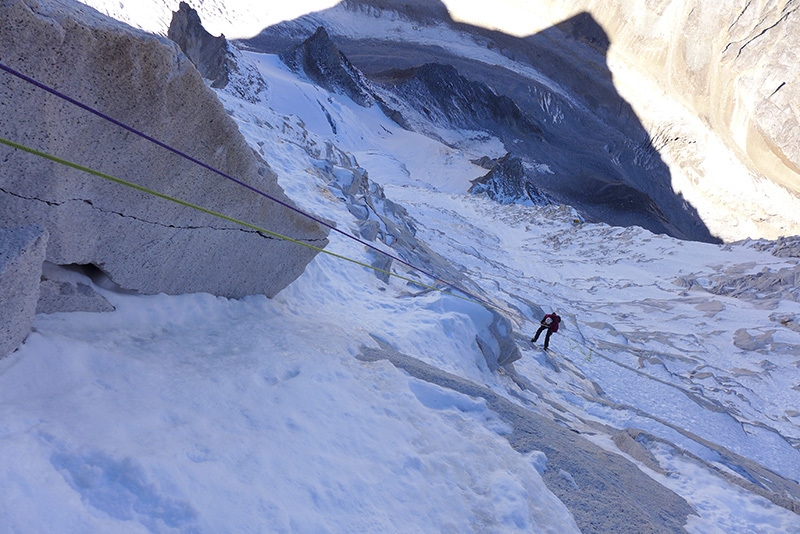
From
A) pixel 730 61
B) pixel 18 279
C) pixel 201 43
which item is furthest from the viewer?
pixel 730 61

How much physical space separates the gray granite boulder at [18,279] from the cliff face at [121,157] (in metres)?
0.17

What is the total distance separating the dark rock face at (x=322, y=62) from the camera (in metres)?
44.2

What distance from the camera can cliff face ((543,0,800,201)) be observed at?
56.9 meters

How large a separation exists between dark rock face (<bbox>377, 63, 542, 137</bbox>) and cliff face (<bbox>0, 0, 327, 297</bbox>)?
178ft

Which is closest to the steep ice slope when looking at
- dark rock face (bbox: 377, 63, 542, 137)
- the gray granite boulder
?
the gray granite boulder

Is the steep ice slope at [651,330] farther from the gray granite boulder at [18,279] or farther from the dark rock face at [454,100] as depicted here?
the dark rock face at [454,100]

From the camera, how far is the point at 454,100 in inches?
2281

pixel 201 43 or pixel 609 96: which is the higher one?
pixel 609 96

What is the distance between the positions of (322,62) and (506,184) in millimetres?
21418

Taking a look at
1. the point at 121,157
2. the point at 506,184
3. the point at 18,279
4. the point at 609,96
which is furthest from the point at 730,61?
the point at 18,279

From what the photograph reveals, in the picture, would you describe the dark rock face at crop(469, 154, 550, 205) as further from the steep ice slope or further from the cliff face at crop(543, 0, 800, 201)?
the cliff face at crop(543, 0, 800, 201)

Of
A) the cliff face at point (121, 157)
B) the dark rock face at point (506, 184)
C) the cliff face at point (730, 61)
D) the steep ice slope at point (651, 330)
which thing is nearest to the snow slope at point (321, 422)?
the steep ice slope at point (651, 330)

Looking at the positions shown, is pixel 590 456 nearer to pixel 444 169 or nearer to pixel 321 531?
pixel 321 531

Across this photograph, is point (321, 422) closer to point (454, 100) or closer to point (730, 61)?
point (454, 100)
